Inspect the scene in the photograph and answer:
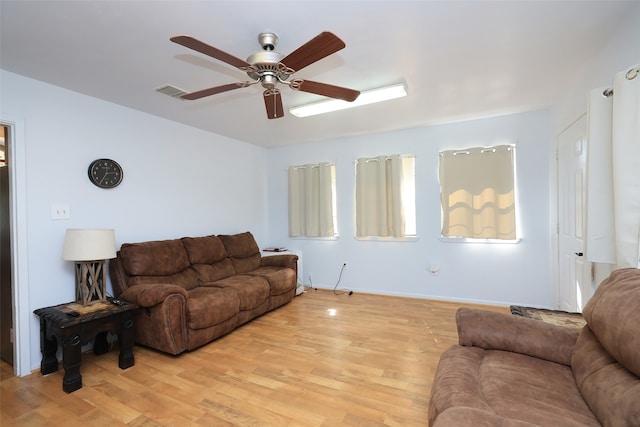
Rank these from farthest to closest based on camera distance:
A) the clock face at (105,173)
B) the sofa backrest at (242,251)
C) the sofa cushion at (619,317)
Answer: the sofa backrest at (242,251) < the clock face at (105,173) < the sofa cushion at (619,317)

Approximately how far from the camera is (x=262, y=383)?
220 centimetres

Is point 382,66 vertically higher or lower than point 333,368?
higher

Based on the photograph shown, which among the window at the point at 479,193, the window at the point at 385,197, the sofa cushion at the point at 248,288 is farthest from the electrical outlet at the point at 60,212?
the window at the point at 479,193

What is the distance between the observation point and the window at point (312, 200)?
4.83 metres

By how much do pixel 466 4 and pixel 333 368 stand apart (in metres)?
2.64

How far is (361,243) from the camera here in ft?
15.3

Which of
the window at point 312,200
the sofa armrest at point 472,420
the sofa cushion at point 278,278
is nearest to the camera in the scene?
the sofa armrest at point 472,420

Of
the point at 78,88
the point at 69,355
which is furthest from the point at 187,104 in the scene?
the point at 69,355

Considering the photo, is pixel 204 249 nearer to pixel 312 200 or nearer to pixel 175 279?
pixel 175 279

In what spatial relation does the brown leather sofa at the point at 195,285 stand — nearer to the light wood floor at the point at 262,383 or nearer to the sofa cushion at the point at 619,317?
the light wood floor at the point at 262,383

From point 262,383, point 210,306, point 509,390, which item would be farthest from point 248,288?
point 509,390

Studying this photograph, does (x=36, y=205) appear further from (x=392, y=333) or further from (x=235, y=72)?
(x=392, y=333)

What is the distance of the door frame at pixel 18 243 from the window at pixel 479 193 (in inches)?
174

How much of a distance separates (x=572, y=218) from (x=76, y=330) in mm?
4286
